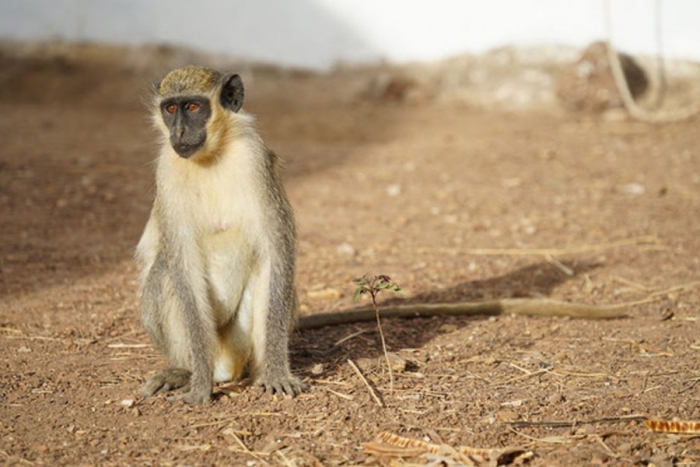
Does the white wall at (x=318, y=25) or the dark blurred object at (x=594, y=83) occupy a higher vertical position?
the white wall at (x=318, y=25)

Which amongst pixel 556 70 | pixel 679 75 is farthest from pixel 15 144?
pixel 679 75

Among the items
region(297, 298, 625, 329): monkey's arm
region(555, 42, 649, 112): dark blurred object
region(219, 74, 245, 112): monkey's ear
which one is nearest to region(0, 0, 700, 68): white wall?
region(555, 42, 649, 112): dark blurred object

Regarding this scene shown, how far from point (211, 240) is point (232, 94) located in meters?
0.75

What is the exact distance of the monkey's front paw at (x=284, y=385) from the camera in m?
4.75

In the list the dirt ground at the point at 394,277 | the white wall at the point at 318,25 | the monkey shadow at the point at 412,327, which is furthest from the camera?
the white wall at the point at 318,25

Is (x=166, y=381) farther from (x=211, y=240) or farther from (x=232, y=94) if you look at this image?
(x=232, y=94)

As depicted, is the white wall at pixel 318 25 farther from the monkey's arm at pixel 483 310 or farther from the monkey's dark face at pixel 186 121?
the monkey's dark face at pixel 186 121

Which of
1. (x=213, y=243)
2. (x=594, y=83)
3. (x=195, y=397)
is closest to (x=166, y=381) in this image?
(x=195, y=397)

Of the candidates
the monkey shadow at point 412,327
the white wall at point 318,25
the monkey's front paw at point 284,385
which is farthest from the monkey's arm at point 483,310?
the white wall at point 318,25

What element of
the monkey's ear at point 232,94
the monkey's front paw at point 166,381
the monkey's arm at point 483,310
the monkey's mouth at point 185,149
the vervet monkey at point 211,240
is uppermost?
the monkey's ear at point 232,94

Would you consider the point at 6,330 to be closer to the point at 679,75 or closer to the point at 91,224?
the point at 91,224

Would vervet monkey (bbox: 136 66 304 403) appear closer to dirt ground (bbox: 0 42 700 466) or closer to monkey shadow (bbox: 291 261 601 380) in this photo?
dirt ground (bbox: 0 42 700 466)

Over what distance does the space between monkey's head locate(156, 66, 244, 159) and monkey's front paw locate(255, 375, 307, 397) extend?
1.18m

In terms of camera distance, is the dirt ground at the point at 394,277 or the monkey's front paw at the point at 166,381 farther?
the monkey's front paw at the point at 166,381
